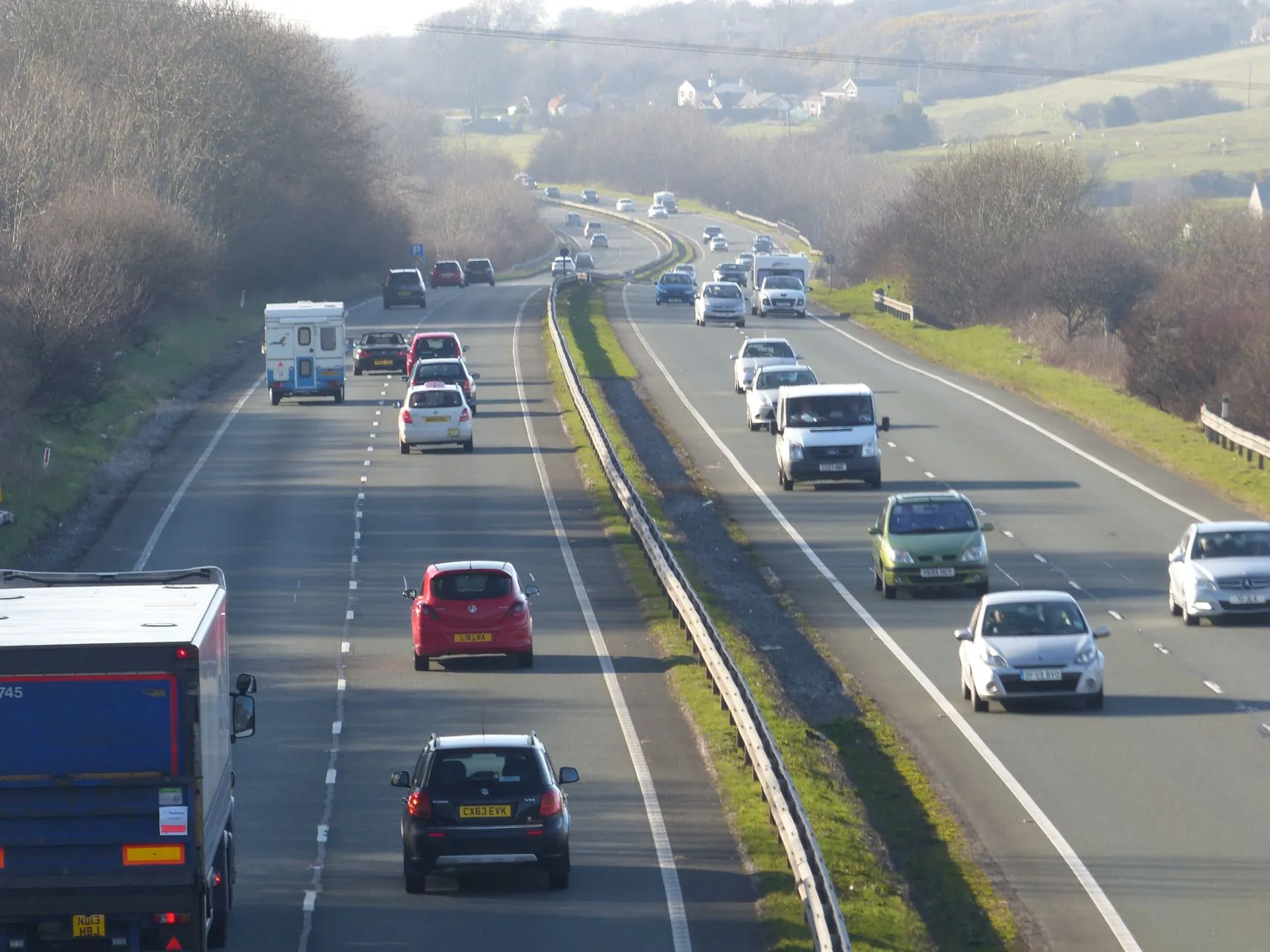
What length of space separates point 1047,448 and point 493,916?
3231cm

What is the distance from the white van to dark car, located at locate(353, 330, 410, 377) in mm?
23693

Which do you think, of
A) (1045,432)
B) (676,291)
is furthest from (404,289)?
(1045,432)

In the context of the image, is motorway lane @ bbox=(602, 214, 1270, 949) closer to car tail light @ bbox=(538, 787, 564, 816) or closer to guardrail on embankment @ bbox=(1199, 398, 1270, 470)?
guardrail on embankment @ bbox=(1199, 398, 1270, 470)

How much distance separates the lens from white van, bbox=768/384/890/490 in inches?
1554

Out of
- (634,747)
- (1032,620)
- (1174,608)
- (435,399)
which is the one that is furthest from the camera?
(435,399)

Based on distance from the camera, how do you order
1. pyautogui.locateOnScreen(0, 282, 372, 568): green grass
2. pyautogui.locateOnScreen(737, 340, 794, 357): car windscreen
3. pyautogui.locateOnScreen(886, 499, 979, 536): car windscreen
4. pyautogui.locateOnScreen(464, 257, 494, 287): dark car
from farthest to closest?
pyautogui.locateOnScreen(464, 257, 494, 287): dark car → pyautogui.locateOnScreen(737, 340, 794, 357): car windscreen → pyautogui.locateOnScreen(0, 282, 372, 568): green grass → pyautogui.locateOnScreen(886, 499, 979, 536): car windscreen

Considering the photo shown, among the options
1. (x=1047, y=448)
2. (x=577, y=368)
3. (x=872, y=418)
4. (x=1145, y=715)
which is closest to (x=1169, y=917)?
(x=1145, y=715)

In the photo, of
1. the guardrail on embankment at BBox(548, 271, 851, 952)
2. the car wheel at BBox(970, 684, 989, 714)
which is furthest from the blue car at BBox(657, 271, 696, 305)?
the car wheel at BBox(970, 684, 989, 714)

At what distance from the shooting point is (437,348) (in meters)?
57.1

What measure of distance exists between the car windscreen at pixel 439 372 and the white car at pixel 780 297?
31.4 m

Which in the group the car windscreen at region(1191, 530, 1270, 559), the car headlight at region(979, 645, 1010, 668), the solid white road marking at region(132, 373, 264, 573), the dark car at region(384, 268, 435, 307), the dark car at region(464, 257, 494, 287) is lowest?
the dark car at region(464, 257, 494, 287)

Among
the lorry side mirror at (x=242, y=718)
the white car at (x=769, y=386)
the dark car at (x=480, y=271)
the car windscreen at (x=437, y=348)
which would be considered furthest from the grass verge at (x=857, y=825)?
the dark car at (x=480, y=271)

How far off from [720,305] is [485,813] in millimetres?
60111

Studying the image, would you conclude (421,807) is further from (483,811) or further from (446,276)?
(446,276)
